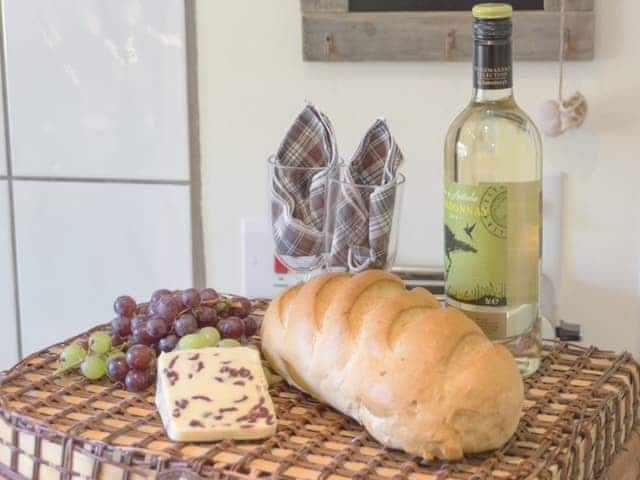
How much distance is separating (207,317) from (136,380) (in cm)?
10

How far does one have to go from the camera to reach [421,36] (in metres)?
1.04

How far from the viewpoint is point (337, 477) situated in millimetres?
665

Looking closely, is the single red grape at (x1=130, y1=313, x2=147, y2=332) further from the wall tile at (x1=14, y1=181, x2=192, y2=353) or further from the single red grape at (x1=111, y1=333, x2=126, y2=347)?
the wall tile at (x1=14, y1=181, x2=192, y2=353)

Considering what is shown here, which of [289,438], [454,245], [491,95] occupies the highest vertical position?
[491,95]

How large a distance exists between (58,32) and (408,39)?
15.3 inches

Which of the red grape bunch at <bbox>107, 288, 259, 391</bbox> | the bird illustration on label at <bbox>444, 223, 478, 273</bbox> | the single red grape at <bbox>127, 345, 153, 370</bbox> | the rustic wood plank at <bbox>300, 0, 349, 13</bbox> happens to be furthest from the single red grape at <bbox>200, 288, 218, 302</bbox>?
the rustic wood plank at <bbox>300, 0, 349, 13</bbox>

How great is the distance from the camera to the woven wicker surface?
0.68 meters

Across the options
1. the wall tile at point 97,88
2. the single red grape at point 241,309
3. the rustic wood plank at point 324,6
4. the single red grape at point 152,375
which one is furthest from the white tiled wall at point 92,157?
the single red grape at point 152,375

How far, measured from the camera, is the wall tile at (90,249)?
118cm

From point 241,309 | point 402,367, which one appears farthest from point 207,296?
point 402,367

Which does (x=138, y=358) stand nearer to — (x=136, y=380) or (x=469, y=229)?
(x=136, y=380)

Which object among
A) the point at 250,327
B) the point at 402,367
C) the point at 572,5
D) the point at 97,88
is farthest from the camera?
the point at 97,88

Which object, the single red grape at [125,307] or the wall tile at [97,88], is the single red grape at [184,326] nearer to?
the single red grape at [125,307]

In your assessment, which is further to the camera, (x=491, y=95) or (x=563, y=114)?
(x=563, y=114)
